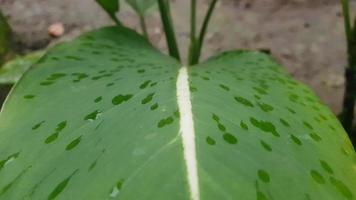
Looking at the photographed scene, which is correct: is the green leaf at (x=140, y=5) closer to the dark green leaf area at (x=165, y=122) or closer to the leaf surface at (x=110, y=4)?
the leaf surface at (x=110, y=4)

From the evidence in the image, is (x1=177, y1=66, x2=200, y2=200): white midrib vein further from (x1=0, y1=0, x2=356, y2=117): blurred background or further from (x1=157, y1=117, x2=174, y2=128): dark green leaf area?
(x1=0, y1=0, x2=356, y2=117): blurred background

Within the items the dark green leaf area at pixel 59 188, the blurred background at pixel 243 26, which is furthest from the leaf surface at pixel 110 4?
the dark green leaf area at pixel 59 188

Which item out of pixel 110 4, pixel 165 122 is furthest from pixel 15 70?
pixel 165 122

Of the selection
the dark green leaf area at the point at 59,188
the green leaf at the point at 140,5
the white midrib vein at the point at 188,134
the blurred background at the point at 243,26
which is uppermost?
the white midrib vein at the point at 188,134

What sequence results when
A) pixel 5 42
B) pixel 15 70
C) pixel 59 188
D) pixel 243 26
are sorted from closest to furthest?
pixel 59 188 < pixel 15 70 < pixel 5 42 < pixel 243 26

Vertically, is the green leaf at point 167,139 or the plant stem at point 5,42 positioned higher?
the green leaf at point 167,139

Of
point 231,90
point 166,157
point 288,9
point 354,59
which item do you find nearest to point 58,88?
point 231,90

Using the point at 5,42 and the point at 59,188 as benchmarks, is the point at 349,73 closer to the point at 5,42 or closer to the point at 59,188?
the point at 59,188
